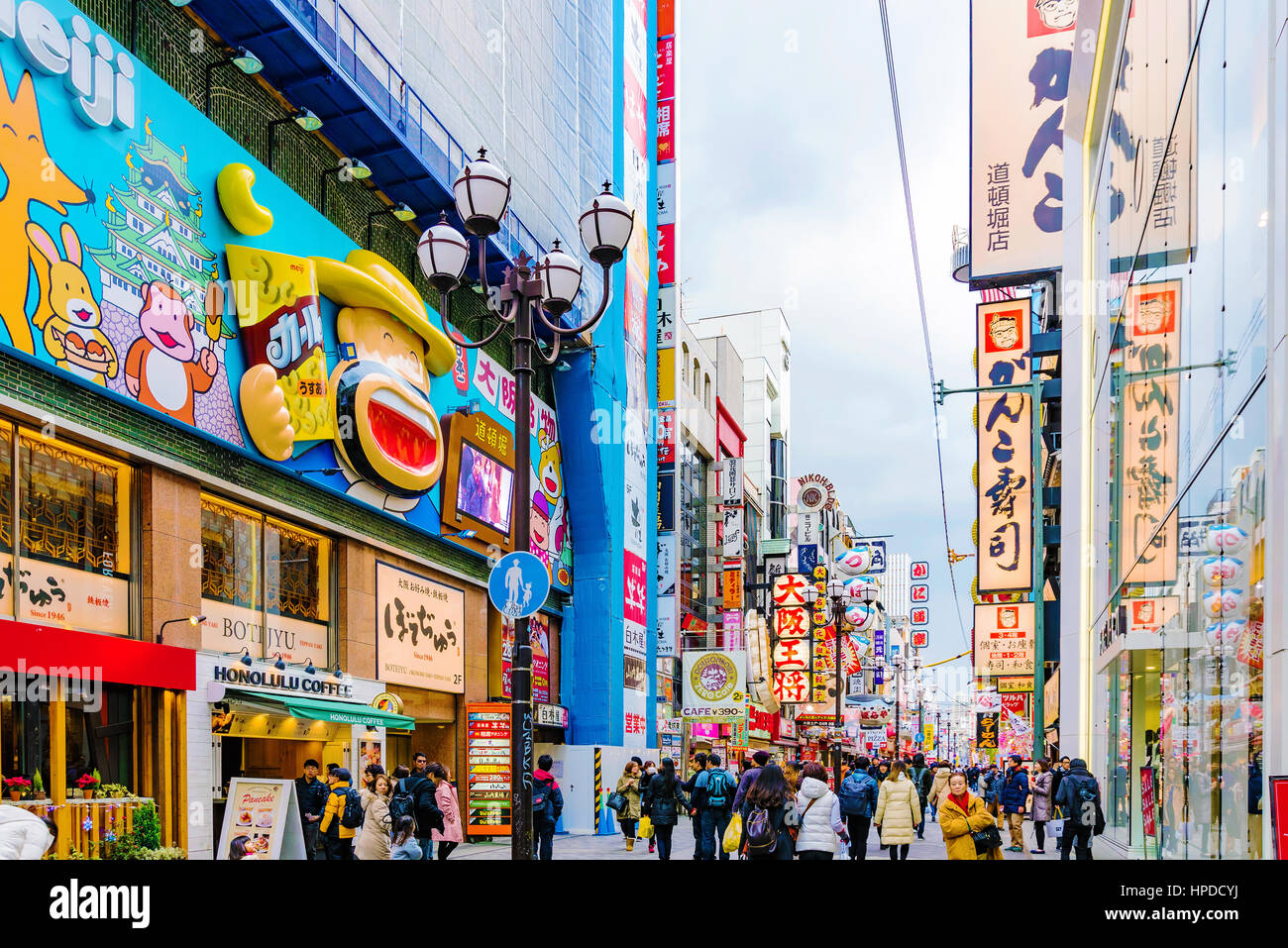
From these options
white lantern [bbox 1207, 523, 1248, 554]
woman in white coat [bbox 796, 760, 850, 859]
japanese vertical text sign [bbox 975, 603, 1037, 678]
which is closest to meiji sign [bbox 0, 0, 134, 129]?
woman in white coat [bbox 796, 760, 850, 859]

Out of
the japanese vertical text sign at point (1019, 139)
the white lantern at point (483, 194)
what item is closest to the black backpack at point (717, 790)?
the white lantern at point (483, 194)

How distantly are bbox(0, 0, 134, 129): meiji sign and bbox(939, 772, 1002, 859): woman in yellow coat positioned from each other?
1200 centimetres

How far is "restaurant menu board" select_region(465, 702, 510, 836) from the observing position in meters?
22.0

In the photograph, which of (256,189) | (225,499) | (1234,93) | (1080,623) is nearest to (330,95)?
(256,189)

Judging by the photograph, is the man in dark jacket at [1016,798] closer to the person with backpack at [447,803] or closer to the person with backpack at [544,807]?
the person with backpack at [544,807]

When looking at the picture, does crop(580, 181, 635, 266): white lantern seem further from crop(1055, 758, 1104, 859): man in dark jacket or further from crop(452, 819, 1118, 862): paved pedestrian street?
crop(452, 819, 1118, 862): paved pedestrian street

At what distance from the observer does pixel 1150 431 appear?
47.3 feet

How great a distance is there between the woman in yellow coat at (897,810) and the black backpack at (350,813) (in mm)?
5956

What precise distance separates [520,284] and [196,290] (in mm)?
6459

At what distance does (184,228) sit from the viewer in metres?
15.6

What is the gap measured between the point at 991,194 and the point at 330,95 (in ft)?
69.1

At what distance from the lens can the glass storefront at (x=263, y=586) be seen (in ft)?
53.8
